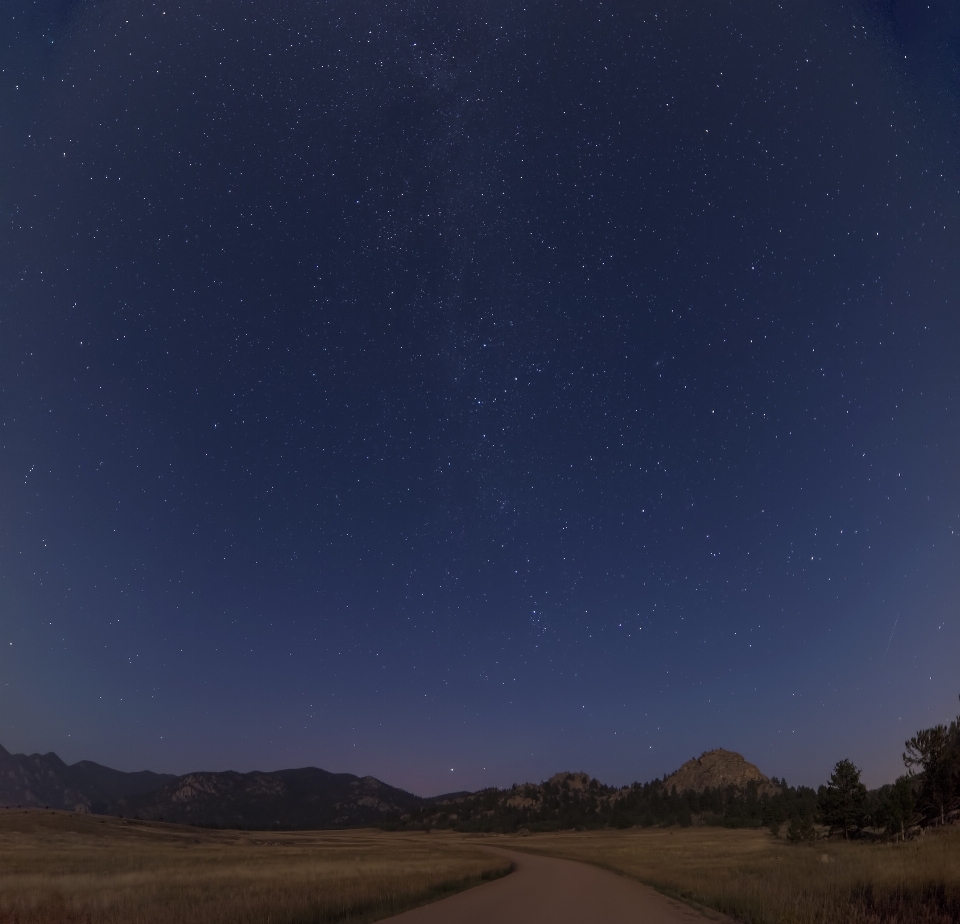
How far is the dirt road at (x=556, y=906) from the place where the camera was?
48.6 ft

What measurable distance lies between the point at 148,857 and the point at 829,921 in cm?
4799

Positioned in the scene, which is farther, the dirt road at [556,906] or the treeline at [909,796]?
the treeline at [909,796]

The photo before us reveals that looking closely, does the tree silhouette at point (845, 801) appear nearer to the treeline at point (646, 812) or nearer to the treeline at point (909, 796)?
the treeline at point (909, 796)

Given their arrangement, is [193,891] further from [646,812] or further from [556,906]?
[646,812]

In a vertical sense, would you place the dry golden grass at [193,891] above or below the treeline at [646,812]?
above

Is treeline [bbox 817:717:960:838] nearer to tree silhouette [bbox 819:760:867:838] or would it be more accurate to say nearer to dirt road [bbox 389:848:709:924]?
tree silhouette [bbox 819:760:867:838]

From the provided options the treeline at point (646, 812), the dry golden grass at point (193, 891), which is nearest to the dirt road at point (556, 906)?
the dry golden grass at point (193, 891)

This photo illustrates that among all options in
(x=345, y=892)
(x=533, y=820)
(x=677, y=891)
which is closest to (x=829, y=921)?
(x=677, y=891)

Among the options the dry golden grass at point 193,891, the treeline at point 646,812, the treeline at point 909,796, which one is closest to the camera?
the dry golden grass at point 193,891

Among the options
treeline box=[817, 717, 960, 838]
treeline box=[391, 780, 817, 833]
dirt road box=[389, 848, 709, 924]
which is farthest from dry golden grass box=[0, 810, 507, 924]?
treeline box=[391, 780, 817, 833]

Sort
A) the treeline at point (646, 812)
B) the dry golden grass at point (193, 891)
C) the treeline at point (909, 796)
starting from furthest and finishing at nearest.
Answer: the treeline at point (646, 812) < the treeline at point (909, 796) < the dry golden grass at point (193, 891)

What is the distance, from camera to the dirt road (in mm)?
14811

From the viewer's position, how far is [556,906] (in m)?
17.3

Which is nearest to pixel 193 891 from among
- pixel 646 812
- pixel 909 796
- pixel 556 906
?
pixel 556 906
